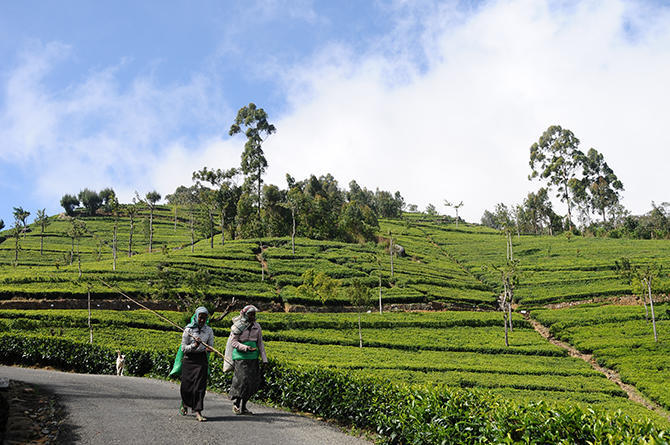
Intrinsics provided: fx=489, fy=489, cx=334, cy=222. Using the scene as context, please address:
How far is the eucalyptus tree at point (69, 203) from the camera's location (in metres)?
116

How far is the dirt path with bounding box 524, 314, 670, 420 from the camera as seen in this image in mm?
26200

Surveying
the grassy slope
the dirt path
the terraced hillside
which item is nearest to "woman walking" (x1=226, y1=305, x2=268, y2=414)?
the terraced hillside

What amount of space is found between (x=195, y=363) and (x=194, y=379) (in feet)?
1.06

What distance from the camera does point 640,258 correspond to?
6575cm

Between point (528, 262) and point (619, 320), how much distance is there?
30.1 meters

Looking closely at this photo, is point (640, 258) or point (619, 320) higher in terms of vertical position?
point (640, 258)

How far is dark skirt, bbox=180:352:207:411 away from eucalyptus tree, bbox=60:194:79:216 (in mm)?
122063

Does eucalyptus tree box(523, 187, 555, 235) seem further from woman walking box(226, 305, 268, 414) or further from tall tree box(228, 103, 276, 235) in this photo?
woman walking box(226, 305, 268, 414)

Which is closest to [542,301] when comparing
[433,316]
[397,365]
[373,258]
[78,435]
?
[433,316]

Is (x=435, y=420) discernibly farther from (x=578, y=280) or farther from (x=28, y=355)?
(x=578, y=280)

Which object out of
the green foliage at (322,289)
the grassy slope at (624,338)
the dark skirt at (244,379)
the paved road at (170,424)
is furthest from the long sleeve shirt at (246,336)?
the green foliage at (322,289)

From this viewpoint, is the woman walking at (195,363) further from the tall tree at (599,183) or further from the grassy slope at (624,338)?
the tall tree at (599,183)

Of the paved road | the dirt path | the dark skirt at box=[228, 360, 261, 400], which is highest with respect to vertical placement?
the dark skirt at box=[228, 360, 261, 400]

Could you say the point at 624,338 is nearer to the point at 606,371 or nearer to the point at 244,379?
the point at 606,371
